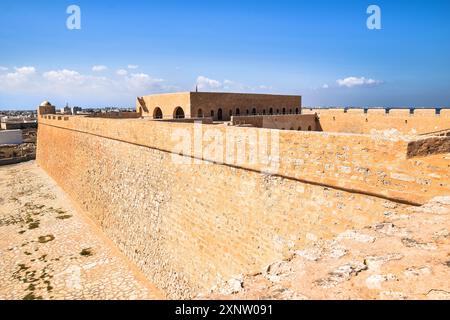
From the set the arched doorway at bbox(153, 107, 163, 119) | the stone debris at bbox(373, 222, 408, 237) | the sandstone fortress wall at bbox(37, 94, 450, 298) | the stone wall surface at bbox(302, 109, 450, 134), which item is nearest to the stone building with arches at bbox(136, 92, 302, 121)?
the arched doorway at bbox(153, 107, 163, 119)

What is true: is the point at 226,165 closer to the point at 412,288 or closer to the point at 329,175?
the point at 329,175

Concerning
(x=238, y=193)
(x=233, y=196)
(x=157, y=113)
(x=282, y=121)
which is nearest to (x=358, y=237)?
(x=238, y=193)

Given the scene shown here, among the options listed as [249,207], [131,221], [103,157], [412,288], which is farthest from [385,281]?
[103,157]

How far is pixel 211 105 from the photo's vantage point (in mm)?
18656

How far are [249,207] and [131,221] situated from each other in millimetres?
5538

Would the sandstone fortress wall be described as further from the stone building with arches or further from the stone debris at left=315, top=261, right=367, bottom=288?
the stone building with arches

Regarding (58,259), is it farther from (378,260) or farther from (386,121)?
(386,121)

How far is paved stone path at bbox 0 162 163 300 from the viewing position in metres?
8.12

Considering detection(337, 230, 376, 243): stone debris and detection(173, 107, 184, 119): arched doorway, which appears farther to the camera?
detection(173, 107, 184, 119): arched doorway

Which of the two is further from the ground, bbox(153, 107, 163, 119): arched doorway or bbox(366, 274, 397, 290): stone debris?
bbox(153, 107, 163, 119): arched doorway

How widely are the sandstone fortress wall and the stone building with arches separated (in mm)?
6903

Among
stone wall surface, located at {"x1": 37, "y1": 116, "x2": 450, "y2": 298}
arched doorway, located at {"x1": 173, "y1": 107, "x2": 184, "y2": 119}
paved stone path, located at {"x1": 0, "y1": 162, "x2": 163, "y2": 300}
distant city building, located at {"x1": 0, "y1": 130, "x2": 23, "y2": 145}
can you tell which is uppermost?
arched doorway, located at {"x1": 173, "y1": 107, "x2": 184, "y2": 119}

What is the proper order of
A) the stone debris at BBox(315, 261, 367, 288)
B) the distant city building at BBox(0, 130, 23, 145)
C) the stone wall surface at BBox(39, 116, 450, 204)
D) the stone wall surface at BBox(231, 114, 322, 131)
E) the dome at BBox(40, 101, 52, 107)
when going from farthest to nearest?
the distant city building at BBox(0, 130, 23, 145), the dome at BBox(40, 101, 52, 107), the stone wall surface at BBox(231, 114, 322, 131), the stone wall surface at BBox(39, 116, 450, 204), the stone debris at BBox(315, 261, 367, 288)

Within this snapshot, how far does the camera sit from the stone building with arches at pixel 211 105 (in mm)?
18109
